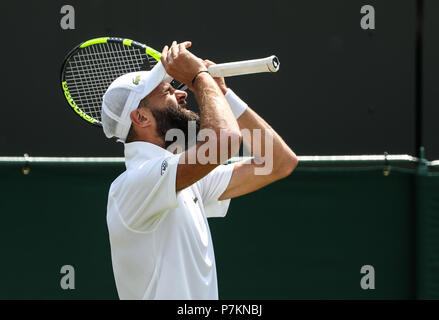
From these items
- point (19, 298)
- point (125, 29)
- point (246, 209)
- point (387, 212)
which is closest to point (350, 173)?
point (387, 212)

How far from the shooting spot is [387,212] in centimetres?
509

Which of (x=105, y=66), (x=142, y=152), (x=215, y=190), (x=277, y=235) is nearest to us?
(x=142, y=152)

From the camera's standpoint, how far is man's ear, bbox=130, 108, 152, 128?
10.7ft

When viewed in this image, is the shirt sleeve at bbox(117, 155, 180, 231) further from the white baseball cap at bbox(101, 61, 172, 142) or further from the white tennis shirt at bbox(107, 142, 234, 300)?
the white baseball cap at bbox(101, 61, 172, 142)

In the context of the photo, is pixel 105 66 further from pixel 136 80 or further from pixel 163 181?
pixel 163 181

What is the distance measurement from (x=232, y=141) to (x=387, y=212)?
2404 mm

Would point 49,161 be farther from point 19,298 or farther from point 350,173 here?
point 350,173

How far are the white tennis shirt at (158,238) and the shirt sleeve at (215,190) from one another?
0.95 ft

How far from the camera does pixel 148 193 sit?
2986mm

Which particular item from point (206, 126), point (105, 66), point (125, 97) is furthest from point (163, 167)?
point (105, 66)

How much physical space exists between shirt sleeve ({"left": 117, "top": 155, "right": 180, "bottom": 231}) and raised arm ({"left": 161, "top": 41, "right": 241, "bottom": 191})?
38 mm

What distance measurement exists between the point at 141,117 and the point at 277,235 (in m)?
2.03

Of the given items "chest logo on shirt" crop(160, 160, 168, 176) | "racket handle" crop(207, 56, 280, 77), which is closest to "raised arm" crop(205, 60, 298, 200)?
"racket handle" crop(207, 56, 280, 77)

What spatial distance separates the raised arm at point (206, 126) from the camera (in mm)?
2898
